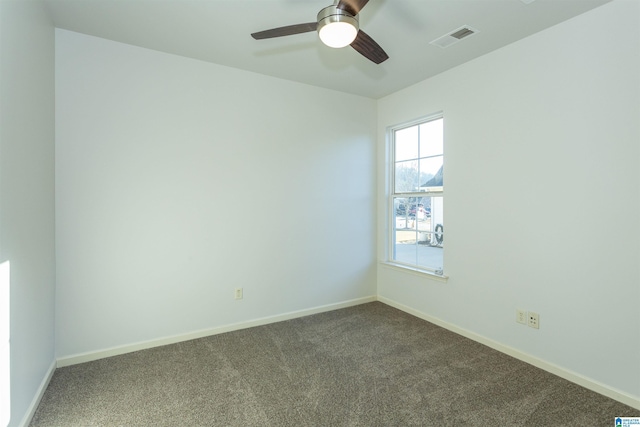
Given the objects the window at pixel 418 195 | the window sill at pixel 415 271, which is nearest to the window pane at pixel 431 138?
the window at pixel 418 195

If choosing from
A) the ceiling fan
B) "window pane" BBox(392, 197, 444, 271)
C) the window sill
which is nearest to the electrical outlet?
the window sill

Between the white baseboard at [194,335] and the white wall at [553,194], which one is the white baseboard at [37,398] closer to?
the white baseboard at [194,335]

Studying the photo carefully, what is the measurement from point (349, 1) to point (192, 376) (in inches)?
102

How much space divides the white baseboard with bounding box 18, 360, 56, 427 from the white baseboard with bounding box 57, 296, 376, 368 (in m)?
0.16

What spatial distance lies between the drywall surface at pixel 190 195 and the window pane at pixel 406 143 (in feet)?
Result: 1.56

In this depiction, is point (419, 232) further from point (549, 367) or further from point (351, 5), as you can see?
point (351, 5)

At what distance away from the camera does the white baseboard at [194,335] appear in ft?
8.15

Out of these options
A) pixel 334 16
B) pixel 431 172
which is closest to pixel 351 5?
pixel 334 16

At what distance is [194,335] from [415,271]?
7.75ft

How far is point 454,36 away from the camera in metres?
2.48

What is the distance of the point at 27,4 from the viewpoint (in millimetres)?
1836

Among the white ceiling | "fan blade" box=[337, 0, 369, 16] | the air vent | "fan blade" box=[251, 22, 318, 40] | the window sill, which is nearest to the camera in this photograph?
"fan blade" box=[337, 0, 369, 16]

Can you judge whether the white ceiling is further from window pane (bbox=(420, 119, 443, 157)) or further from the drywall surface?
window pane (bbox=(420, 119, 443, 157))

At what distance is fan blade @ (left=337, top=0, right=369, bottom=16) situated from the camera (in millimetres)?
1530
